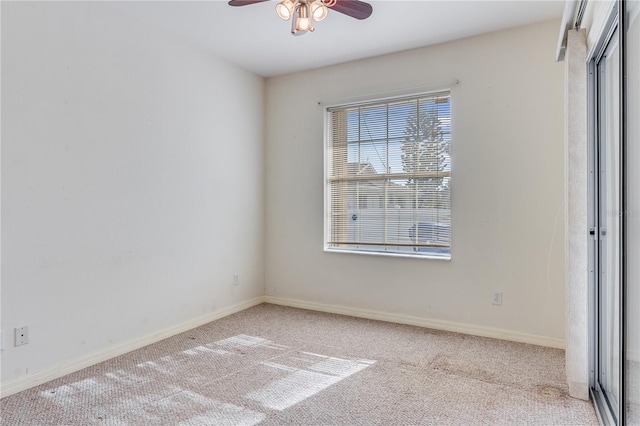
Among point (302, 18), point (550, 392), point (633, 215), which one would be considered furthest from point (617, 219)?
point (302, 18)

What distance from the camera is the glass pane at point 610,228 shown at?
184 centimetres

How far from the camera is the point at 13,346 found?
7.59 ft

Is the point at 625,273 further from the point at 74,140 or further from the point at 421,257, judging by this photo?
the point at 74,140

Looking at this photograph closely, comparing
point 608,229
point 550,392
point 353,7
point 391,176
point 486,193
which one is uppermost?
point 353,7

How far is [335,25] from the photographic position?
3.18 m

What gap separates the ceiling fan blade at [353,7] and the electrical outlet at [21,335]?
2717 millimetres

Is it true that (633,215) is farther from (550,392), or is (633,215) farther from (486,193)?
(486,193)

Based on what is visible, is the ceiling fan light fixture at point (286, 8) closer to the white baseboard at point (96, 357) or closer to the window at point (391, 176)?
the window at point (391, 176)

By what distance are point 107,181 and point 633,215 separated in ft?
10.2

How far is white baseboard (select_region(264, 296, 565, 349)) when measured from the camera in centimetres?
311

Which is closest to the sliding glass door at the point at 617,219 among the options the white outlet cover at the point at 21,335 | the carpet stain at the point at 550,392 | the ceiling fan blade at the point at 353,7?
the carpet stain at the point at 550,392

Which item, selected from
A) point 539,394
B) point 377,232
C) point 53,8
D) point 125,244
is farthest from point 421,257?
point 53,8

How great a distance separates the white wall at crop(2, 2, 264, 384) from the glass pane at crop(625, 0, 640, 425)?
308cm

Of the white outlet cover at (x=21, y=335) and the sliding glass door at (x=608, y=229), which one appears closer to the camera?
the sliding glass door at (x=608, y=229)
